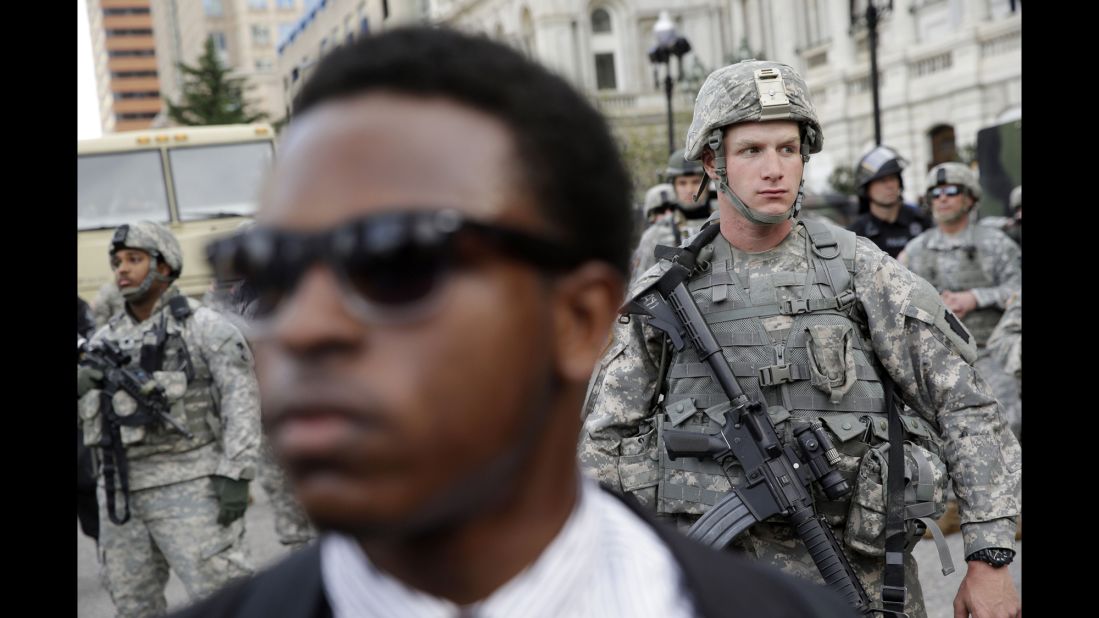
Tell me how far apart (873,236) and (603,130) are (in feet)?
25.3

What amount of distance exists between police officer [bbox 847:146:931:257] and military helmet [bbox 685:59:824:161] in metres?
5.23

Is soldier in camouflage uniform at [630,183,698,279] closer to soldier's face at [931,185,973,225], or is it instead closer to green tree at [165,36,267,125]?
soldier's face at [931,185,973,225]

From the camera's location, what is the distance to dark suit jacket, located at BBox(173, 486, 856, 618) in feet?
4.18

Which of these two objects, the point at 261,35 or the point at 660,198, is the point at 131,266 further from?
the point at 261,35

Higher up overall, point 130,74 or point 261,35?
point 130,74

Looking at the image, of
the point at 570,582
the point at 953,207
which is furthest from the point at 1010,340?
the point at 570,582

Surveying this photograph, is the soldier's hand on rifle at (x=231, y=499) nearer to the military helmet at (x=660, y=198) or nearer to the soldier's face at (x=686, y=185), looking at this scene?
the soldier's face at (x=686, y=185)

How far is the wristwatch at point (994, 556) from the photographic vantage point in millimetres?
3082

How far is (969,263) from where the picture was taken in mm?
7922

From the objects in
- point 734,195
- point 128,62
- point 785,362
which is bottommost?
point 785,362

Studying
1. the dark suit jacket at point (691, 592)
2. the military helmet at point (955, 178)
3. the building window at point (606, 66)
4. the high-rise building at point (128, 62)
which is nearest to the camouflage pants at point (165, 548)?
the dark suit jacket at point (691, 592)

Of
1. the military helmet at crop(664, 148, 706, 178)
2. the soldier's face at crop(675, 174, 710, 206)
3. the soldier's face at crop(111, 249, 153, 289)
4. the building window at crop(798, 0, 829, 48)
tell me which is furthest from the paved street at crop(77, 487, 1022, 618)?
the building window at crop(798, 0, 829, 48)

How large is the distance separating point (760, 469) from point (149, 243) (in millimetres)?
3967
